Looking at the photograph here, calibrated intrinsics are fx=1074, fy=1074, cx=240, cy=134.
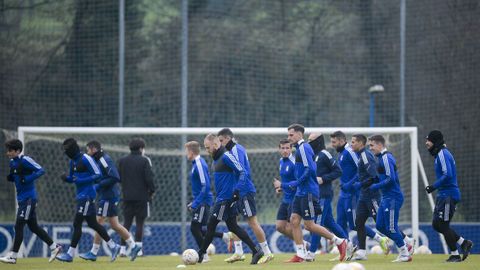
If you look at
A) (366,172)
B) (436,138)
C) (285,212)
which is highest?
(436,138)

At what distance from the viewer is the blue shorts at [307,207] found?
54.7 ft

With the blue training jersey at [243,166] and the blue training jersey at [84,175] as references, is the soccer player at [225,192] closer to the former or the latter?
the blue training jersey at [243,166]

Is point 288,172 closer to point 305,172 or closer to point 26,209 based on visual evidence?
point 305,172

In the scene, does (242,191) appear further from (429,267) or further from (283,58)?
(283,58)

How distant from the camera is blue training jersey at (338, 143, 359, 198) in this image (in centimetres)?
1825

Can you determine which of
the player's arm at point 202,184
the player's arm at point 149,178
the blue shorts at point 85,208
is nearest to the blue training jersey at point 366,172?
the player's arm at point 202,184

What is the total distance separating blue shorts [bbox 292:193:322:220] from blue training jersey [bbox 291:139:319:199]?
0.22ft

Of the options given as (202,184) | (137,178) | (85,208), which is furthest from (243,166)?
(137,178)

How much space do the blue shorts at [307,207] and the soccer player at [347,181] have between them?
152 cm

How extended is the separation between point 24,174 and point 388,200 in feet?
19.8

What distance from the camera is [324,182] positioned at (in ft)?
59.1

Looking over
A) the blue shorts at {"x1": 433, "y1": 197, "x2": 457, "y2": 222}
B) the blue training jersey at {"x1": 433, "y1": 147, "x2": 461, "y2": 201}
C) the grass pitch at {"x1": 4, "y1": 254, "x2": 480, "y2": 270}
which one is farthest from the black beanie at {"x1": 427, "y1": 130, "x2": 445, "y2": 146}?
the grass pitch at {"x1": 4, "y1": 254, "x2": 480, "y2": 270}

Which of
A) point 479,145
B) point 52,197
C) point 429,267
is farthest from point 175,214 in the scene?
point 429,267

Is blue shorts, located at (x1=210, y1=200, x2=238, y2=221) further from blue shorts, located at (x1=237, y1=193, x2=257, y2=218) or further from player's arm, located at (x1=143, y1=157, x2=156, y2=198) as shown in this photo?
player's arm, located at (x1=143, y1=157, x2=156, y2=198)
